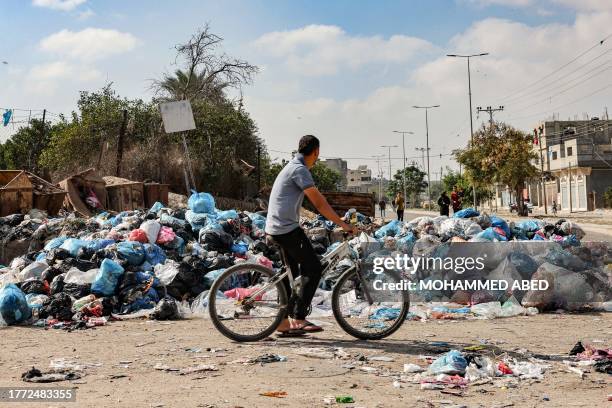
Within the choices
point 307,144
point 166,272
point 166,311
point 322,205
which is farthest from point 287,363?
point 166,272

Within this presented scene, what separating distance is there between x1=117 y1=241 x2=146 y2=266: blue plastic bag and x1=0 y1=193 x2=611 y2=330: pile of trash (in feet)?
0.05

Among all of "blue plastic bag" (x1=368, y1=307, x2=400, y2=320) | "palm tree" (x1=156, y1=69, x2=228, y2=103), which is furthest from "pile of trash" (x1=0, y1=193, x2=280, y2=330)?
"palm tree" (x1=156, y1=69, x2=228, y2=103)

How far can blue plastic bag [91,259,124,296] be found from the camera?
26.6ft

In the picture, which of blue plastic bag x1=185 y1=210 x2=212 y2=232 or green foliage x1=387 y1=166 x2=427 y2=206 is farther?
green foliage x1=387 y1=166 x2=427 y2=206

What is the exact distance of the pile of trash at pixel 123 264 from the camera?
25.0 feet

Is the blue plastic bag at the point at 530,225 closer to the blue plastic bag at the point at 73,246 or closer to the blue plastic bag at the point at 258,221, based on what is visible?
the blue plastic bag at the point at 258,221

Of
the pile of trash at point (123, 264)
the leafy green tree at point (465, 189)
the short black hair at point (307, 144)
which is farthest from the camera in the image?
the leafy green tree at point (465, 189)

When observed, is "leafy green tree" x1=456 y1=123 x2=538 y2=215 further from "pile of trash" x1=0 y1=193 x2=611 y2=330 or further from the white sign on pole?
"pile of trash" x1=0 y1=193 x2=611 y2=330

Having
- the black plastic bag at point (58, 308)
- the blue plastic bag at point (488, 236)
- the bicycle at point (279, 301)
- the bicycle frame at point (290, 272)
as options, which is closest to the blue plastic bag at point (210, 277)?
the black plastic bag at point (58, 308)

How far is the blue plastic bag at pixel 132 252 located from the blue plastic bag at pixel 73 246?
88 cm

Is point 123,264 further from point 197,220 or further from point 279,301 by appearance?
point 279,301

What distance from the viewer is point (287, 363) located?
5.08 metres

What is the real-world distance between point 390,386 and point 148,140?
2539 cm

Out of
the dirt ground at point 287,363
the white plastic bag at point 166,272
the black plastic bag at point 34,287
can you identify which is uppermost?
the white plastic bag at point 166,272
